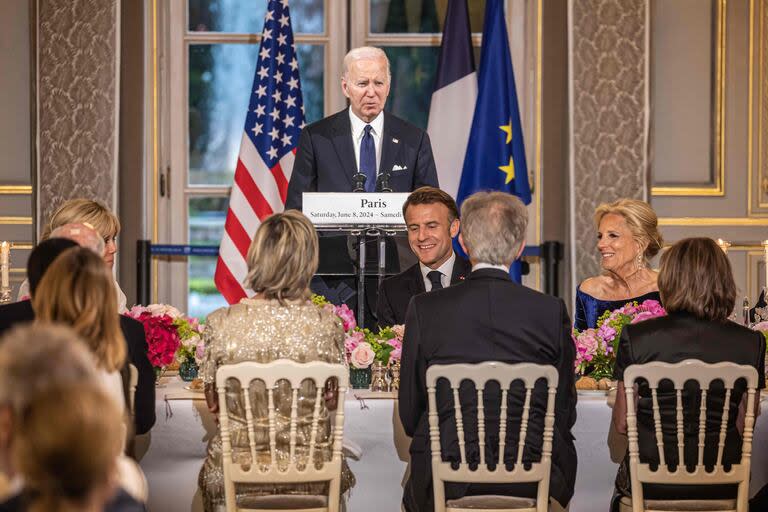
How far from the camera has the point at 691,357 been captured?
291cm

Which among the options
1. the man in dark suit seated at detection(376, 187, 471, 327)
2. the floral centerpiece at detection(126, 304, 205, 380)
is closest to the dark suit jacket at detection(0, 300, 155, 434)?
the floral centerpiece at detection(126, 304, 205, 380)

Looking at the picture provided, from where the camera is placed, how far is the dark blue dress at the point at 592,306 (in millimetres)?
4246

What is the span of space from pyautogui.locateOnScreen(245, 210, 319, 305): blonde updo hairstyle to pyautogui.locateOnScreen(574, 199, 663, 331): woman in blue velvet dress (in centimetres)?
190

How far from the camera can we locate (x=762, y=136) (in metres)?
6.38

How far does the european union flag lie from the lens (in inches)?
237

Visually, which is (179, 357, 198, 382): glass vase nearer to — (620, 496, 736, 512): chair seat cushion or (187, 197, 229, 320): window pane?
(620, 496, 736, 512): chair seat cushion

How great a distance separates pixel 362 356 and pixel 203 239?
349 centimetres

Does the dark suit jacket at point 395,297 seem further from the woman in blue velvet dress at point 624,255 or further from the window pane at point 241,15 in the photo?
the window pane at point 241,15

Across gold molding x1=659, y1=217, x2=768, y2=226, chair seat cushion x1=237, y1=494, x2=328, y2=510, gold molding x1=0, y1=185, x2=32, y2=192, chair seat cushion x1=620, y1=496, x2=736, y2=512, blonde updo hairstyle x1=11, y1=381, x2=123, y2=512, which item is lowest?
chair seat cushion x1=620, y1=496, x2=736, y2=512

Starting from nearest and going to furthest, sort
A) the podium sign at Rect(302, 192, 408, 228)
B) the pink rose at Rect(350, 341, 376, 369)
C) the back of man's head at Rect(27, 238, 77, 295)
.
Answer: the back of man's head at Rect(27, 238, 77, 295), the pink rose at Rect(350, 341, 376, 369), the podium sign at Rect(302, 192, 408, 228)

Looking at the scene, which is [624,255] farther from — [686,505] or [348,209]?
[686,505]

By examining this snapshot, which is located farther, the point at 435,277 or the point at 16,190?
the point at 16,190

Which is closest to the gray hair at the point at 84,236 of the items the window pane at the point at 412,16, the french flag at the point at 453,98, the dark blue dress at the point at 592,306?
the dark blue dress at the point at 592,306

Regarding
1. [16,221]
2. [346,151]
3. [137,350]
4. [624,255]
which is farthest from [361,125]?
[16,221]
